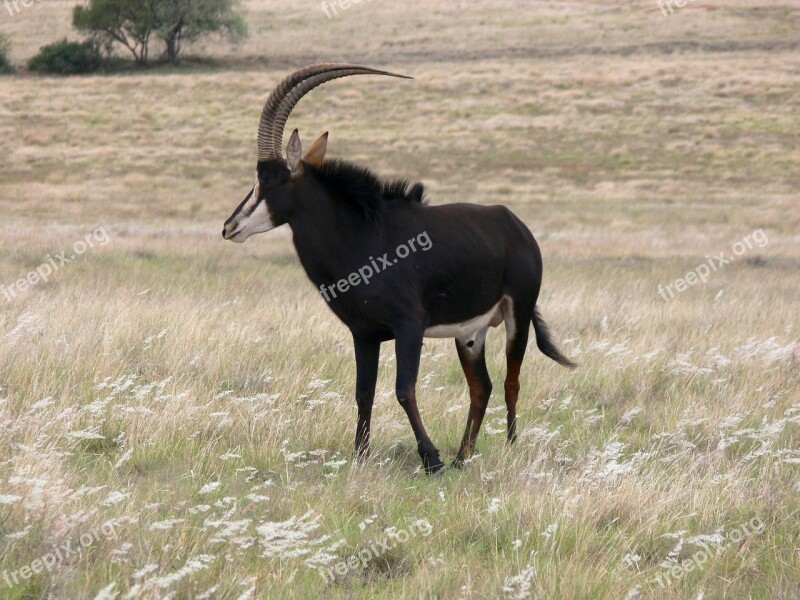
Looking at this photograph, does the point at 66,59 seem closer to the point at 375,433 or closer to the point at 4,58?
the point at 4,58

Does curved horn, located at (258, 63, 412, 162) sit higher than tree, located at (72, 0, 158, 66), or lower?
lower

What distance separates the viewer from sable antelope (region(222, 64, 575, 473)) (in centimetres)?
620

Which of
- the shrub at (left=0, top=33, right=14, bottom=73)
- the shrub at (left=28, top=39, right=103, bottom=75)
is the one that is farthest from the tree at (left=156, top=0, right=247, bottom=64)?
the shrub at (left=0, top=33, right=14, bottom=73)

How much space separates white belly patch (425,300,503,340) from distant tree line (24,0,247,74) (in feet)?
221

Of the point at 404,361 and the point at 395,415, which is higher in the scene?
→ the point at 404,361

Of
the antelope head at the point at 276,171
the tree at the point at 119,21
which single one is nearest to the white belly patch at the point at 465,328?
the antelope head at the point at 276,171

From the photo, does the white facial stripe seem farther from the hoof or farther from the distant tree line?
the distant tree line

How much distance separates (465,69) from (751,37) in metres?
24.7

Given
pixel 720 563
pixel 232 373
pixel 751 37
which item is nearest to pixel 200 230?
pixel 232 373

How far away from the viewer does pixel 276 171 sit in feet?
21.1

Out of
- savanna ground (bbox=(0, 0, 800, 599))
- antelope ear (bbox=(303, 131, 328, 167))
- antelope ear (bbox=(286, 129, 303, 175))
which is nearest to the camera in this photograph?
savanna ground (bbox=(0, 0, 800, 599))

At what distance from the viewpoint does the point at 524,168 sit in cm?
4275

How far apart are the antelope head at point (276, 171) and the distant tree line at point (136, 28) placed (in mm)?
67072

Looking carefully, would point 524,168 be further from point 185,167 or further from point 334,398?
point 334,398
